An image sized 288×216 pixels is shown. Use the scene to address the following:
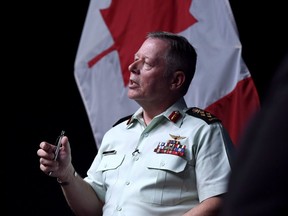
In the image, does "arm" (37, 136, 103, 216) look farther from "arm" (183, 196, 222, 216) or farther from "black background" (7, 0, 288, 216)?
"black background" (7, 0, 288, 216)

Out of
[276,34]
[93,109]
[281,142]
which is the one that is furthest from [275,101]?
[93,109]

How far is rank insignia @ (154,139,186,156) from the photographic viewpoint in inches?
82.2

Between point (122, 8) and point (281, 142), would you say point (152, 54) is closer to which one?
point (122, 8)

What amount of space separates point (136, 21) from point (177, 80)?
2.99ft

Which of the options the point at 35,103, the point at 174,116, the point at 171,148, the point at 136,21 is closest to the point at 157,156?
the point at 171,148

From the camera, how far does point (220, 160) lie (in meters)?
Result: 2.05

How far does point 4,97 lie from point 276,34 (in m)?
1.40

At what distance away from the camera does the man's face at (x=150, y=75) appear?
2.24 m

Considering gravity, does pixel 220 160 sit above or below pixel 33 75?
below

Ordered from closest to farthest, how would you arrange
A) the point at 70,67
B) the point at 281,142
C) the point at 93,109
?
1. the point at 281,142
2. the point at 93,109
3. the point at 70,67

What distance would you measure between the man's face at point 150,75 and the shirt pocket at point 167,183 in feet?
0.87

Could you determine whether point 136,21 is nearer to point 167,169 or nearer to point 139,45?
point 139,45

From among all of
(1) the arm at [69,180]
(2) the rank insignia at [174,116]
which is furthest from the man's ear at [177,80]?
(1) the arm at [69,180]

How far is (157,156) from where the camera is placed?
213 centimetres
